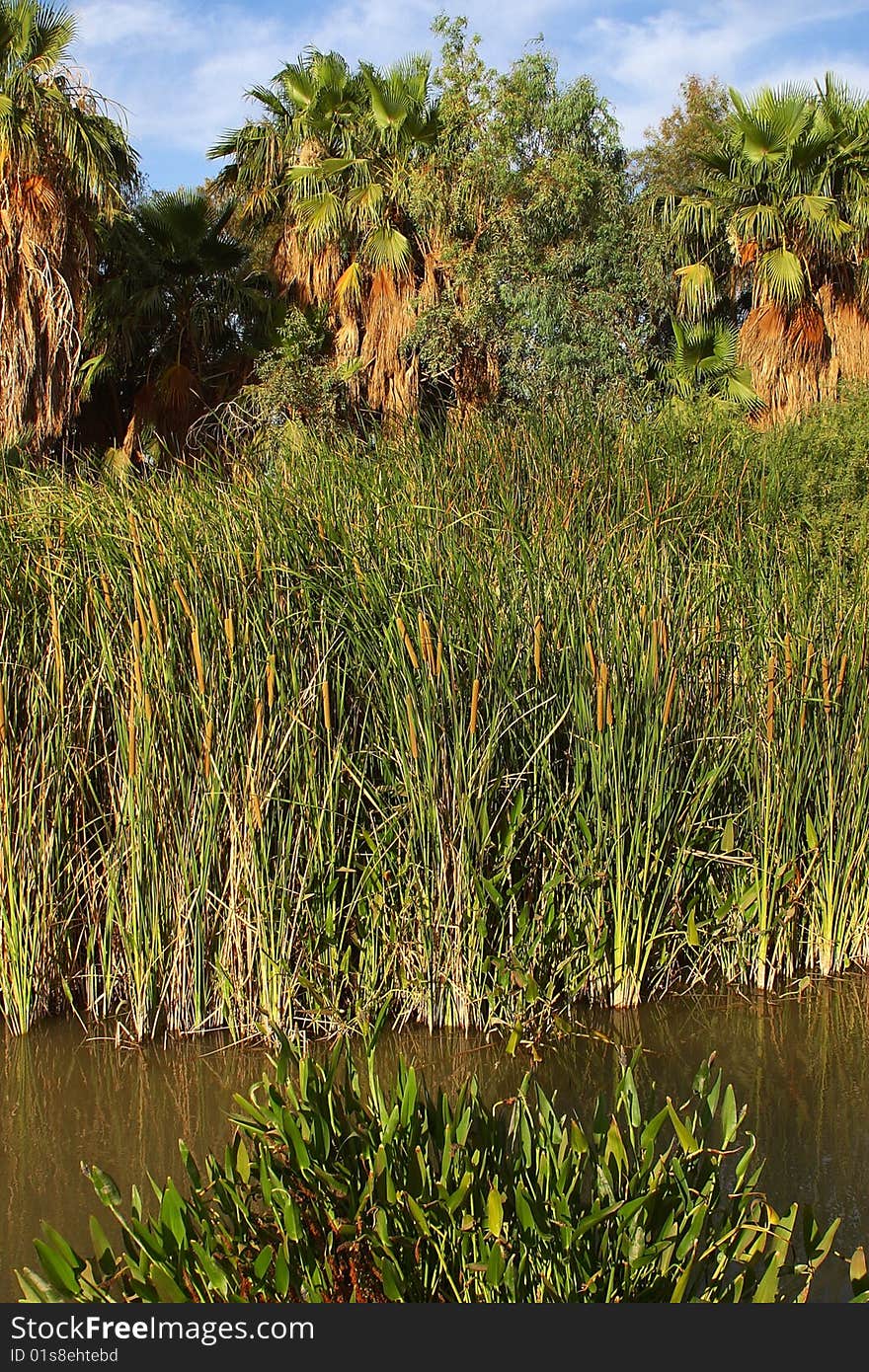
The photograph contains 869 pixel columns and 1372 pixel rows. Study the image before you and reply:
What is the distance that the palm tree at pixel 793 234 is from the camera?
1562 cm

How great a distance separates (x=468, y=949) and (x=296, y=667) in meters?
1.12

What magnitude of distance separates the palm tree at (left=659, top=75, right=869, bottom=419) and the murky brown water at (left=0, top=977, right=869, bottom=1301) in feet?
40.5

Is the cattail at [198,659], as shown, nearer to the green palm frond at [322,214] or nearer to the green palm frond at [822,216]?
the green palm frond at [322,214]

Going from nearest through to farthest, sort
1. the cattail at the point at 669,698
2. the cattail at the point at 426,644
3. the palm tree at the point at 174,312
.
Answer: the cattail at the point at 426,644 → the cattail at the point at 669,698 → the palm tree at the point at 174,312

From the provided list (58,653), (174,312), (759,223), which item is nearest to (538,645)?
(58,653)

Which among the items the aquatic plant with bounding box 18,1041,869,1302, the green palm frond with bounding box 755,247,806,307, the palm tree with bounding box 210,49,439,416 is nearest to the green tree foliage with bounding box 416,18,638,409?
the palm tree with bounding box 210,49,439,416

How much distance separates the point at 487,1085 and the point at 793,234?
14.8 m

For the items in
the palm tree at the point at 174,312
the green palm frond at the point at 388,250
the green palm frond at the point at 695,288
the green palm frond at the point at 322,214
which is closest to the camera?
the green palm frond at the point at 388,250

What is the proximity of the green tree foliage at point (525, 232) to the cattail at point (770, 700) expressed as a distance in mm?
10451

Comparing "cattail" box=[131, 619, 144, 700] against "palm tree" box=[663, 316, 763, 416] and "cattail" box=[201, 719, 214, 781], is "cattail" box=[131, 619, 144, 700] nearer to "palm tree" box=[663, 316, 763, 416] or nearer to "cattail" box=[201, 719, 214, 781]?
"cattail" box=[201, 719, 214, 781]

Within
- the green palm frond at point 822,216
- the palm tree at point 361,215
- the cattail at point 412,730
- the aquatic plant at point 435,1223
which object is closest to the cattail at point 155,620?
the cattail at point 412,730

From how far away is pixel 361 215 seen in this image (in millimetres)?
16359

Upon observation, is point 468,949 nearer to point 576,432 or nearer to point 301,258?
point 576,432

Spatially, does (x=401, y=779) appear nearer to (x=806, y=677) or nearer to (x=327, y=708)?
(x=327, y=708)
